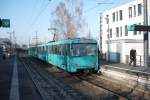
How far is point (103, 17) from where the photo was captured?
2638 inches

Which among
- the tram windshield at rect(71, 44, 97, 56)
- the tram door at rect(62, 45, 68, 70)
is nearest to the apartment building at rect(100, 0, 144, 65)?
the tram windshield at rect(71, 44, 97, 56)

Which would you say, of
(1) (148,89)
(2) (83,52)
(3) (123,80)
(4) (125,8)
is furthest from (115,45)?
(1) (148,89)

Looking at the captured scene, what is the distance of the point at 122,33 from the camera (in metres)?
59.5

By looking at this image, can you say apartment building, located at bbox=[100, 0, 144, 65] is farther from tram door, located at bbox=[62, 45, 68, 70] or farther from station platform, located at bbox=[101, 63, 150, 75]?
tram door, located at bbox=[62, 45, 68, 70]

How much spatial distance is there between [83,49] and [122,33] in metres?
36.2

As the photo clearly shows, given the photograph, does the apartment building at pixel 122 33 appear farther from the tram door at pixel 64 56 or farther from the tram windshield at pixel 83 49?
the tram door at pixel 64 56

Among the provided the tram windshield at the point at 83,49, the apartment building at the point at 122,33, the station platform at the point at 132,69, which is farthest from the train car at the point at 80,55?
the apartment building at the point at 122,33

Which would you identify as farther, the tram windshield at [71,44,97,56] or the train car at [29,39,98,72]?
the tram windshield at [71,44,97,56]

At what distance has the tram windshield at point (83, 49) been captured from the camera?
24.0 m

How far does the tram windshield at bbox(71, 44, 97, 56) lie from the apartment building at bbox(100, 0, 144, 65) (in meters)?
10.7

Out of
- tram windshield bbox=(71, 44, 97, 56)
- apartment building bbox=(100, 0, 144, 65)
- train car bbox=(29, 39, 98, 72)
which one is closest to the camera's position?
train car bbox=(29, 39, 98, 72)

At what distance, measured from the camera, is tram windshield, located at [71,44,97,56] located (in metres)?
24.0

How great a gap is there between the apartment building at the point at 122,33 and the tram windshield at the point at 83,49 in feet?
35.0

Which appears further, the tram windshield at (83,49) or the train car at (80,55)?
the tram windshield at (83,49)
